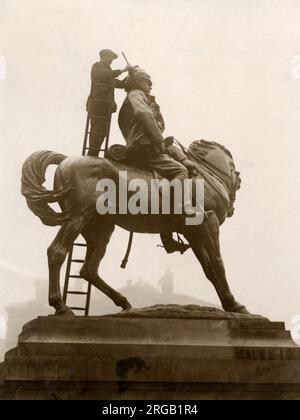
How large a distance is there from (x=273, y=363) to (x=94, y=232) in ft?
9.68

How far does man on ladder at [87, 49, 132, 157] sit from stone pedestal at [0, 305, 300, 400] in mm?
2788

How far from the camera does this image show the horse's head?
982 centimetres

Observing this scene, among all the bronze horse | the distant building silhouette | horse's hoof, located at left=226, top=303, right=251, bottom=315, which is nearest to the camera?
the bronze horse

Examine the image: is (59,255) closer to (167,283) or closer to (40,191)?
Answer: (40,191)

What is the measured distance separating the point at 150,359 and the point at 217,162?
10.6 ft

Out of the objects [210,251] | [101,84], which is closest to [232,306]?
[210,251]

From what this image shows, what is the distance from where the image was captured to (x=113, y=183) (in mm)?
9055

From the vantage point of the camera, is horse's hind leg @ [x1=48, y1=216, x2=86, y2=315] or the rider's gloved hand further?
the rider's gloved hand

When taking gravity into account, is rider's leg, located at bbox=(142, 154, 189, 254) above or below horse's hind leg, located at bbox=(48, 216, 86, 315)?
above

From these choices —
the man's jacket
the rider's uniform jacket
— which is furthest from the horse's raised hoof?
the man's jacket

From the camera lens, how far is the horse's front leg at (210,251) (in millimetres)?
9180

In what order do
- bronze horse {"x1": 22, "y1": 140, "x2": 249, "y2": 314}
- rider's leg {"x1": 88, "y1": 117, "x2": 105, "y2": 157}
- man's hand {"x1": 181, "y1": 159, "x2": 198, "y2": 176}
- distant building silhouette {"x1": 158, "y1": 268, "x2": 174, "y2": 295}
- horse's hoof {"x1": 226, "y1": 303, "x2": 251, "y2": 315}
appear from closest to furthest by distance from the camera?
1. bronze horse {"x1": 22, "y1": 140, "x2": 249, "y2": 314}
2. horse's hoof {"x1": 226, "y1": 303, "x2": 251, "y2": 315}
3. man's hand {"x1": 181, "y1": 159, "x2": 198, "y2": 176}
4. rider's leg {"x1": 88, "y1": 117, "x2": 105, "y2": 157}
5. distant building silhouette {"x1": 158, "y1": 268, "x2": 174, "y2": 295}

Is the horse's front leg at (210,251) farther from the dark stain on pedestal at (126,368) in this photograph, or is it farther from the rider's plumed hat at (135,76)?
the rider's plumed hat at (135,76)

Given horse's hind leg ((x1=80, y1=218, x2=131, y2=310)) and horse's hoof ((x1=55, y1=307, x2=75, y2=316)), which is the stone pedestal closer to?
horse's hoof ((x1=55, y1=307, x2=75, y2=316))
